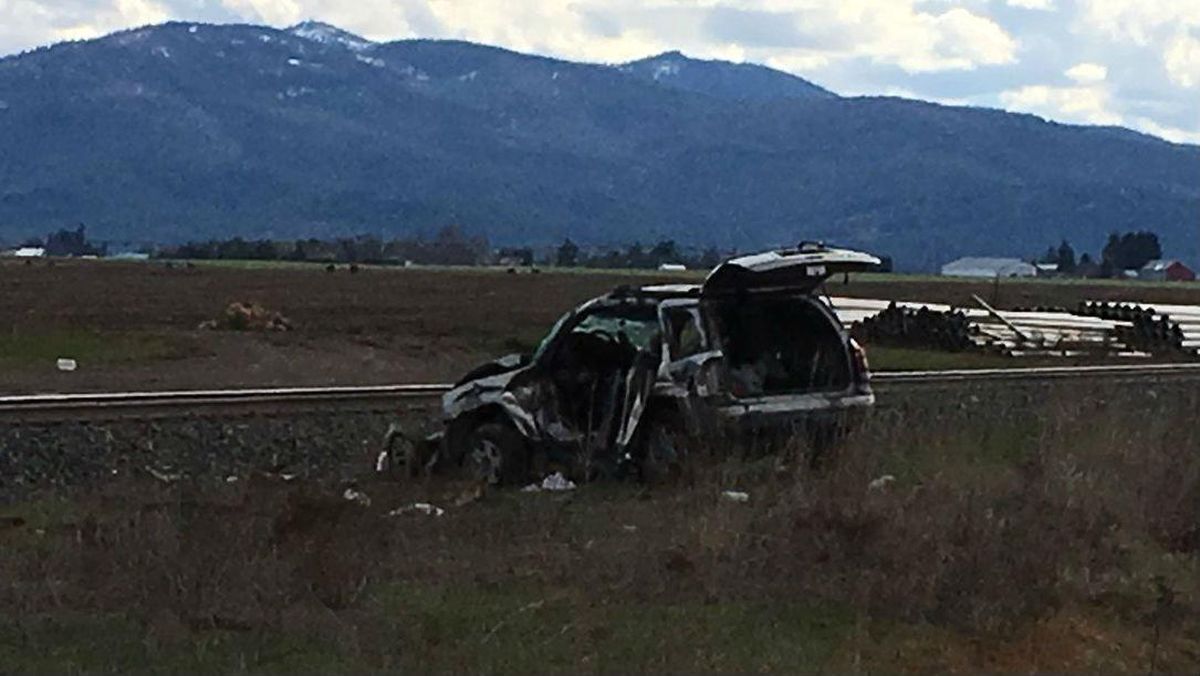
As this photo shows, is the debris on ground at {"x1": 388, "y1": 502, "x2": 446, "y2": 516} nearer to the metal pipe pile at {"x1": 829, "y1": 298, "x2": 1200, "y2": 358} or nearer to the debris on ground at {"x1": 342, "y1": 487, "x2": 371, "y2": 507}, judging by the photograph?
the debris on ground at {"x1": 342, "y1": 487, "x2": 371, "y2": 507}

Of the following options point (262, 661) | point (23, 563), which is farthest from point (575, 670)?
point (23, 563)

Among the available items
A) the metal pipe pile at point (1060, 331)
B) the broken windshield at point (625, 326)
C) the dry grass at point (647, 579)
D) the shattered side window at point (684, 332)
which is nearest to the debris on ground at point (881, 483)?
the dry grass at point (647, 579)

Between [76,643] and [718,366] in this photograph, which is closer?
[76,643]

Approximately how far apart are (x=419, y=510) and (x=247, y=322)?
95.1ft

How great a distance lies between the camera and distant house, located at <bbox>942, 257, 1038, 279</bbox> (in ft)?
514

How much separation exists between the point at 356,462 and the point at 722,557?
8.08 meters

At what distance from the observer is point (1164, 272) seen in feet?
504

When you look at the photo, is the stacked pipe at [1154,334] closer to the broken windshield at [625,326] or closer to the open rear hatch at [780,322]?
the open rear hatch at [780,322]

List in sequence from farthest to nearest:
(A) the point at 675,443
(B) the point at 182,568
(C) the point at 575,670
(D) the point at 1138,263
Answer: (D) the point at 1138,263, (A) the point at 675,443, (B) the point at 182,568, (C) the point at 575,670

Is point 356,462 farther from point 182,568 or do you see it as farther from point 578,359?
point 182,568

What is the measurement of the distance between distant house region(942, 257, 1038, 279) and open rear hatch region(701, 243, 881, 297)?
13974cm

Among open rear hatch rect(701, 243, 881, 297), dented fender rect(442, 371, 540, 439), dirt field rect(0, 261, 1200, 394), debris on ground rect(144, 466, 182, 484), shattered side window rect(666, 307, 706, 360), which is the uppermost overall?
open rear hatch rect(701, 243, 881, 297)


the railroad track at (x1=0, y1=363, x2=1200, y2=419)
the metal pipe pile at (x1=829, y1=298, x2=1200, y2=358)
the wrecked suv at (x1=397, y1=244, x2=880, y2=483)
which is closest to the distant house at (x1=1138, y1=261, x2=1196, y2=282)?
the metal pipe pile at (x1=829, y1=298, x2=1200, y2=358)

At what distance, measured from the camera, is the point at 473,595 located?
891cm
